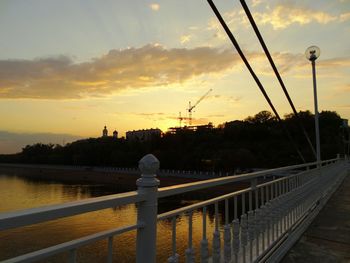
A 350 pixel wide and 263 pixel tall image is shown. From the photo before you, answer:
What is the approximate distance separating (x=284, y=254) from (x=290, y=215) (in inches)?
35.5

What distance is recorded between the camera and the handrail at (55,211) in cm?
119

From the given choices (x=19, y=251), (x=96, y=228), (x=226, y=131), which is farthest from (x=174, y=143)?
(x=19, y=251)

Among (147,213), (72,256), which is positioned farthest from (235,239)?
(72,256)

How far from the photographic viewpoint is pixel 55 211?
4.44ft

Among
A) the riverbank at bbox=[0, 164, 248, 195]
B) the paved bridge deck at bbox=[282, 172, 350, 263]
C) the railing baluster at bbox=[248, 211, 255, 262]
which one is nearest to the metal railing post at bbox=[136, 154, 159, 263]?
the railing baluster at bbox=[248, 211, 255, 262]

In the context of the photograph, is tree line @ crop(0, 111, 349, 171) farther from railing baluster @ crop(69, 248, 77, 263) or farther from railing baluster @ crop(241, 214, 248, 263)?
railing baluster @ crop(69, 248, 77, 263)

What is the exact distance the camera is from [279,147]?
69.9 m

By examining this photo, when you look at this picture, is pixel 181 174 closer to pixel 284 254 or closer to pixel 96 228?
pixel 96 228

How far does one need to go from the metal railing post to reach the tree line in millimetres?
48299

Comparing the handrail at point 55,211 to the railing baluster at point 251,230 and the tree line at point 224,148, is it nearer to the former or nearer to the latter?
the railing baluster at point 251,230

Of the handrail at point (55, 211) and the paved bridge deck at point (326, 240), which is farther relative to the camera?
the paved bridge deck at point (326, 240)

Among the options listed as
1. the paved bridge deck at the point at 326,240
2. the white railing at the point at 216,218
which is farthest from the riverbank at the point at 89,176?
the white railing at the point at 216,218

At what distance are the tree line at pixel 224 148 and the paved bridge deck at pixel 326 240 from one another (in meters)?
42.8

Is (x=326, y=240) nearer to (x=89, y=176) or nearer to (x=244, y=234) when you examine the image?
(x=244, y=234)
